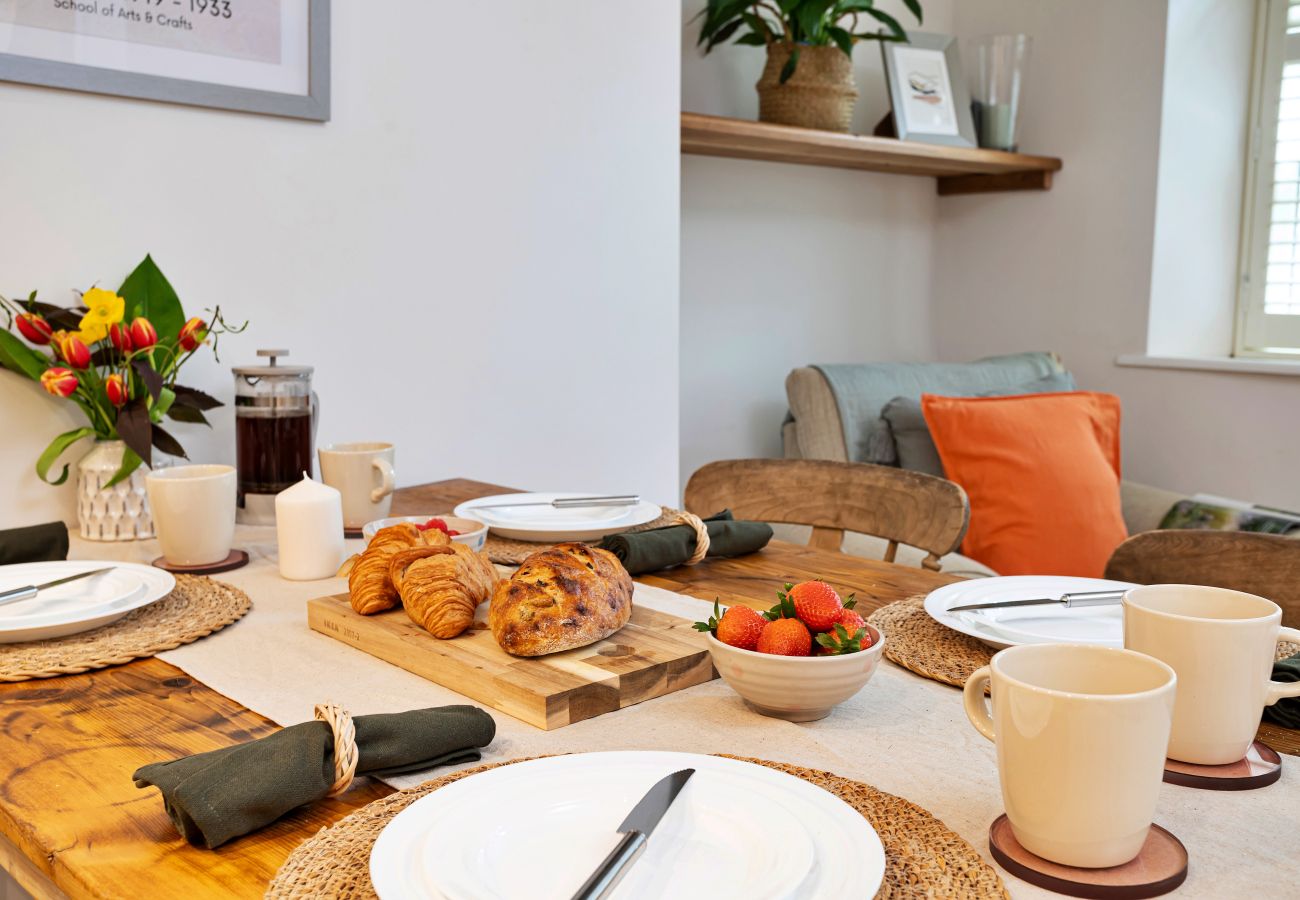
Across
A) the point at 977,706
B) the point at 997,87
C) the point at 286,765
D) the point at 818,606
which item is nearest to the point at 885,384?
the point at 997,87

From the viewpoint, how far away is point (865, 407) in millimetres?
2781

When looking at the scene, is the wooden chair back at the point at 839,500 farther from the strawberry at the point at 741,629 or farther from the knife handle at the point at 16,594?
the knife handle at the point at 16,594

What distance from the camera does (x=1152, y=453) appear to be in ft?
10.5

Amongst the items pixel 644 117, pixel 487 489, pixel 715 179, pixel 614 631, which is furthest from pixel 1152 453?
pixel 614 631

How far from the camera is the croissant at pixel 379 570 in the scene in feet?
3.28

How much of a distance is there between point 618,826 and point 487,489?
1206 millimetres

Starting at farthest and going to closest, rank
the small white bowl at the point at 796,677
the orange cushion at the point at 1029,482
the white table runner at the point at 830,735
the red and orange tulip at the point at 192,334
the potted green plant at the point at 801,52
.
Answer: the potted green plant at the point at 801,52, the orange cushion at the point at 1029,482, the red and orange tulip at the point at 192,334, the small white bowl at the point at 796,677, the white table runner at the point at 830,735

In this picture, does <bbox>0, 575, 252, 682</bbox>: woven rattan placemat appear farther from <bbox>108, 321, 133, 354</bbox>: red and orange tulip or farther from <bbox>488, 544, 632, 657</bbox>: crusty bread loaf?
<bbox>108, 321, 133, 354</bbox>: red and orange tulip

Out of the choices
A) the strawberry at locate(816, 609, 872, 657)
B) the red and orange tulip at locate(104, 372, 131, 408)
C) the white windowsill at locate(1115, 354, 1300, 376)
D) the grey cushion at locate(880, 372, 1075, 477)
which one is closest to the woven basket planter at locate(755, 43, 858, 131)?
the grey cushion at locate(880, 372, 1075, 477)

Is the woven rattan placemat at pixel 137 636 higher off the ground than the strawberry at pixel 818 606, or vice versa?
the strawberry at pixel 818 606

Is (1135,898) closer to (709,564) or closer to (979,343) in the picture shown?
(709,564)

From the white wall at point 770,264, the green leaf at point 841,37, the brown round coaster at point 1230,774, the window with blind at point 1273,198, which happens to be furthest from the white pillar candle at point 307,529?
the window with blind at point 1273,198

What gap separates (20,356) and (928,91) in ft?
7.98

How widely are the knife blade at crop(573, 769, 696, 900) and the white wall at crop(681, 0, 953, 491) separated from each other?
7.78 ft
